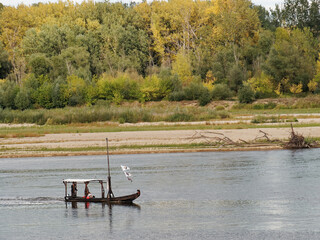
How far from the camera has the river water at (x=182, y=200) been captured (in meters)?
23.9

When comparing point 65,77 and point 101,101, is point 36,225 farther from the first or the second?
point 65,77

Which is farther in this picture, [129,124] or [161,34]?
[161,34]

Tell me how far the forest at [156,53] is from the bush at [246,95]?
0.14m

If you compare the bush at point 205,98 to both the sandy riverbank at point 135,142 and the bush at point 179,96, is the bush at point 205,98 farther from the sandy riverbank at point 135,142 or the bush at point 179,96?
the sandy riverbank at point 135,142

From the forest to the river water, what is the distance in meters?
46.9

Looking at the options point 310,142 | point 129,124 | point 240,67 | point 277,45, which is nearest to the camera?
point 310,142

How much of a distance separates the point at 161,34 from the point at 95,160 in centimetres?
7518

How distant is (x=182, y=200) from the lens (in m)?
30.0

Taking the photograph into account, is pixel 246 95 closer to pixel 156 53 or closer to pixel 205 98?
pixel 205 98

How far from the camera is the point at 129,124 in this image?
7038 cm

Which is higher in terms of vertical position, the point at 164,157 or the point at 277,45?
the point at 277,45

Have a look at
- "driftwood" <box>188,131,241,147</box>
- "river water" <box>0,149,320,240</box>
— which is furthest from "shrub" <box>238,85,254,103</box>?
"river water" <box>0,149,320,240</box>

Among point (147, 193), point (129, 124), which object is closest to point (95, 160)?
point (147, 193)

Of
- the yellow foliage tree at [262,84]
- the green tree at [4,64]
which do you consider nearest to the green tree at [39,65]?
the green tree at [4,64]
